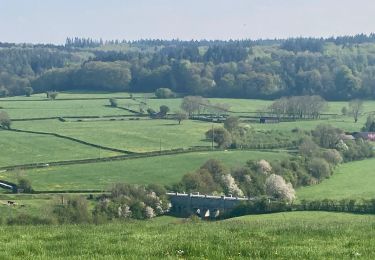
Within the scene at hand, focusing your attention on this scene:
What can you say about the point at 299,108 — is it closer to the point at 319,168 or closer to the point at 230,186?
the point at 319,168

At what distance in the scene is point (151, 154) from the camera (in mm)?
100938

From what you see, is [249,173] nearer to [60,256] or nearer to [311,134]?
[311,134]

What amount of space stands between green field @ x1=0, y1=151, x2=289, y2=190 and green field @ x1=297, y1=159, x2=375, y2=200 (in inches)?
346

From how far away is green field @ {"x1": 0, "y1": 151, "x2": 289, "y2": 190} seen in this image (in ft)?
255

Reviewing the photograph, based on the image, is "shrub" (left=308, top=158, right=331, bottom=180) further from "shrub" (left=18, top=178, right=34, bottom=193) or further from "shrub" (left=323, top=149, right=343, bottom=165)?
"shrub" (left=18, top=178, right=34, bottom=193)

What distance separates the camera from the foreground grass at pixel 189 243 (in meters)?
14.8

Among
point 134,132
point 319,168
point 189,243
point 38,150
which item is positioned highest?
point 189,243

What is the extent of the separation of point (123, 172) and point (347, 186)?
25.5 m

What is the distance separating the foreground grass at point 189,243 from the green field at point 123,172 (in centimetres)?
5682

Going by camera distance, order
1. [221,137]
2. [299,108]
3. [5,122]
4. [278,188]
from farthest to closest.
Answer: [299,108]
[5,122]
[221,137]
[278,188]

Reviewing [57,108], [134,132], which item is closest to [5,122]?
[134,132]

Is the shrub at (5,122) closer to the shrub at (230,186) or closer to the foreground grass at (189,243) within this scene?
the shrub at (230,186)

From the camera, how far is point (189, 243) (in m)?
15.8

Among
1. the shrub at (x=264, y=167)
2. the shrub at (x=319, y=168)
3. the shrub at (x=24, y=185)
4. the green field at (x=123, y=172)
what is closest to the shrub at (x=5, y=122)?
the green field at (x=123, y=172)
